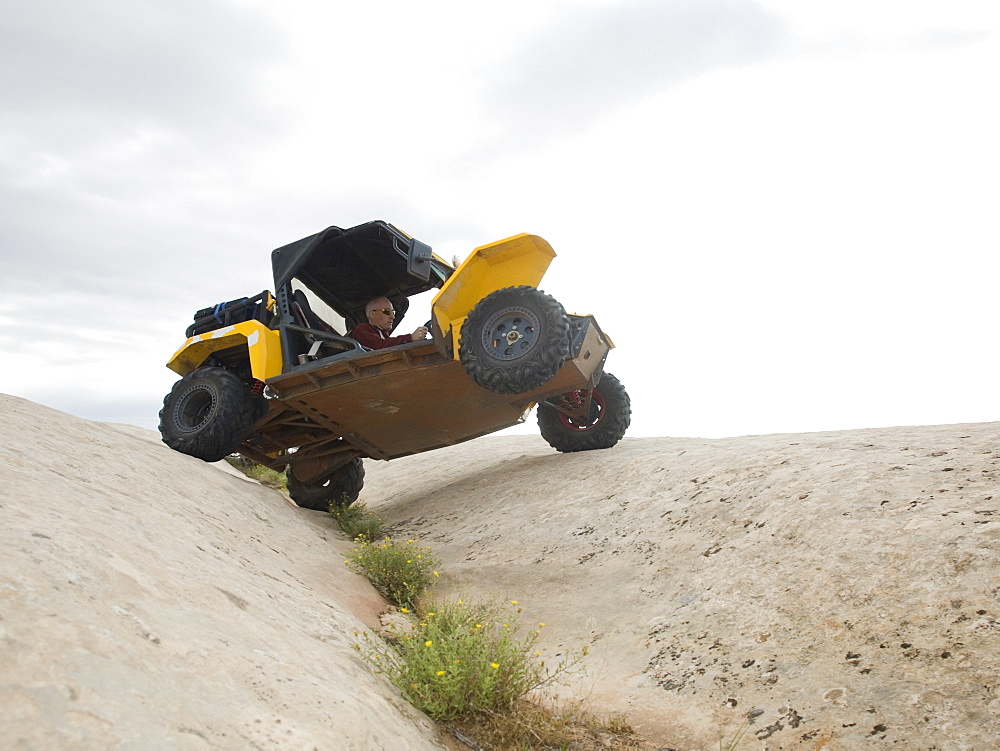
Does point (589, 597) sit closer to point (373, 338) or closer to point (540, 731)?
point (540, 731)

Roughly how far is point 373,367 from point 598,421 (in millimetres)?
2956

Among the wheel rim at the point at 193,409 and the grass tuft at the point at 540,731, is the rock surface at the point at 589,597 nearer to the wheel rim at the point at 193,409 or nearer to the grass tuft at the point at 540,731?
the grass tuft at the point at 540,731

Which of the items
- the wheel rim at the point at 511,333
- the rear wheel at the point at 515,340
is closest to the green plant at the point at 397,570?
the rear wheel at the point at 515,340

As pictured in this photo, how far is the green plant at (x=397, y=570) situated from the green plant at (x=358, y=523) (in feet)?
3.08

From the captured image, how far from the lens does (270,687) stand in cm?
219

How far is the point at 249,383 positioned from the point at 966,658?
6.37m

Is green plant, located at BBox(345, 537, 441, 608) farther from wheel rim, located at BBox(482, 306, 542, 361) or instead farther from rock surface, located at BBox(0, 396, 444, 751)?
wheel rim, located at BBox(482, 306, 542, 361)

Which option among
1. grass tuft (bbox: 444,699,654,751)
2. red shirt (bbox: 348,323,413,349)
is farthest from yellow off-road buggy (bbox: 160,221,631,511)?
grass tuft (bbox: 444,699,654,751)

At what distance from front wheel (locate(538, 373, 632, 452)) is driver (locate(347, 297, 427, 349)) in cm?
208

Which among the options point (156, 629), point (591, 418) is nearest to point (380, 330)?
point (591, 418)

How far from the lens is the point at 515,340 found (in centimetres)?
564

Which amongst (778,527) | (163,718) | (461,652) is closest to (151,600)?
(163,718)

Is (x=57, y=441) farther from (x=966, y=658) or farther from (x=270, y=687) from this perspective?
(x=966, y=658)

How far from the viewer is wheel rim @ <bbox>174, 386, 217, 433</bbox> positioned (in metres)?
6.64
